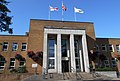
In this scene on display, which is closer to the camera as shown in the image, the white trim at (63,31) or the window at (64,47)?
the white trim at (63,31)

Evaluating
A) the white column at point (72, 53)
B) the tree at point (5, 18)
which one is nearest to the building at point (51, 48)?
the white column at point (72, 53)

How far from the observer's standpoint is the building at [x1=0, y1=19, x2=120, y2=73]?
78.4 ft

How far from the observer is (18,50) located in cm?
2700

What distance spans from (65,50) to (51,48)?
Answer: 9.05 feet

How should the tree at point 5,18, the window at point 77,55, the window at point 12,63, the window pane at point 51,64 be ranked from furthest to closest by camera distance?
the window at point 12,63 < the window at point 77,55 < the window pane at point 51,64 < the tree at point 5,18

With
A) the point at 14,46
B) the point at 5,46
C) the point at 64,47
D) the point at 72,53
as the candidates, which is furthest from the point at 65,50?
the point at 5,46

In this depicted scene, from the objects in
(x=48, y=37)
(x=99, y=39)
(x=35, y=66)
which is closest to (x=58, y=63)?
(x=35, y=66)

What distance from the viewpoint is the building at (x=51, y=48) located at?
78.4 feet

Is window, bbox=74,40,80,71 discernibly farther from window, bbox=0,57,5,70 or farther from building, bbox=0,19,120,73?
window, bbox=0,57,5,70

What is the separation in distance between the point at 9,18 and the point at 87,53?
16.6 m

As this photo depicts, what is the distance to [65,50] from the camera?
26.2 meters

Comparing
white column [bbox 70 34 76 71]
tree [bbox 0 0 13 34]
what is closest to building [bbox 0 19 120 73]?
white column [bbox 70 34 76 71]

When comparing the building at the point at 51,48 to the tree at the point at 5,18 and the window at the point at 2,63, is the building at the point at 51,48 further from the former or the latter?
the tree at the point at 5,18

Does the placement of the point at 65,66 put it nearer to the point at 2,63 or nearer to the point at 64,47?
the point at 64,47
